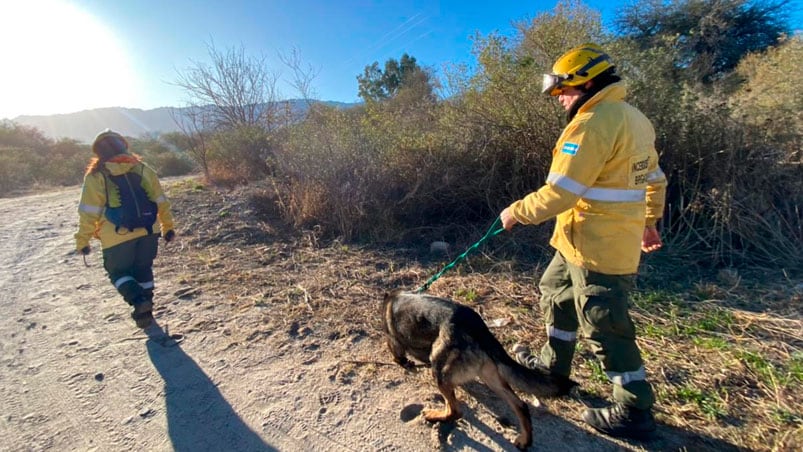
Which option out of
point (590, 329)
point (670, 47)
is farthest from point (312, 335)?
point (670, 47)

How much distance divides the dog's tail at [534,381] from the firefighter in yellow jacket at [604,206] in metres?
0.28

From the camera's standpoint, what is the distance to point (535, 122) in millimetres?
4645

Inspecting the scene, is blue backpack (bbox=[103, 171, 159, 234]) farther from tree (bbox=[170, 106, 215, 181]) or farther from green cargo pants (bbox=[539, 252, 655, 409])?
tree (bbox=[170, 106, 215, 181])

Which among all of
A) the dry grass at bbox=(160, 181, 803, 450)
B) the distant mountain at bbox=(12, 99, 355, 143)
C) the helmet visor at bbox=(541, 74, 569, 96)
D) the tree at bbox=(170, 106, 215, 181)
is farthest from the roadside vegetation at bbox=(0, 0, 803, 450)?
the distant mountain at bbox=(12, 99, 355, 143)

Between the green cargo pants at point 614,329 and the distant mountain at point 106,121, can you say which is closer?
the green cargo pants at point 614,329

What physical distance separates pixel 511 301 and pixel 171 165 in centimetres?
2050

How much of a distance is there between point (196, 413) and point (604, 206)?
2.81 metres

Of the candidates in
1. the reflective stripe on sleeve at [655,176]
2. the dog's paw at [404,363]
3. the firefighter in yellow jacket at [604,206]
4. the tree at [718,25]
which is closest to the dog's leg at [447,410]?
the dog's paw at [404,363]

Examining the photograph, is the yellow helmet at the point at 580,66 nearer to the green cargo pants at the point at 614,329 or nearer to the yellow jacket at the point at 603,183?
the yellow jacket at the point at 603,183

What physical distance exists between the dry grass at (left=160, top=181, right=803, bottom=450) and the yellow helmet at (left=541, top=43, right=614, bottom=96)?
1884mm

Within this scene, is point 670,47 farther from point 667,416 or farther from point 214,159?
point 214,159

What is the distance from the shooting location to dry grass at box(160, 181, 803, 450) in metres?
1.97

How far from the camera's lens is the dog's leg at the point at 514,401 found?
6.11 ft

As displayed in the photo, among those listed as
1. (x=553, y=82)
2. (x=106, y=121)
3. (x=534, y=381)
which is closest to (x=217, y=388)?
(x=534, y=381)
